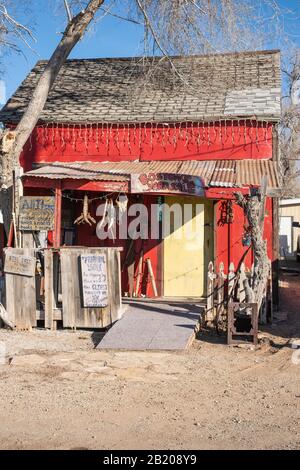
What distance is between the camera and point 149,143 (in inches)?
525

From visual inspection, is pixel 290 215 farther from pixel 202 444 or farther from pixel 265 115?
pixel 202 444

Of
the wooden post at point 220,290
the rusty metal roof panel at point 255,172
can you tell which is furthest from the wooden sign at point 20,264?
the rusty metal roof panel at point 255,172

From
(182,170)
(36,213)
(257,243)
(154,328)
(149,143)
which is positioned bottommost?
(154,328)

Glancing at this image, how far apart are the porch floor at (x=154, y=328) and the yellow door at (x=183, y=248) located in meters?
1.84

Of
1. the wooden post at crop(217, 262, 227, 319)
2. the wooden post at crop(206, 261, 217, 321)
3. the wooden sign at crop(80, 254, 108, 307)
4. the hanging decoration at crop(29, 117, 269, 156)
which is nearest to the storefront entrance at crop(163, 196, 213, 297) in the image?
the hanging decoration at crop(29, 117, 269, 156)

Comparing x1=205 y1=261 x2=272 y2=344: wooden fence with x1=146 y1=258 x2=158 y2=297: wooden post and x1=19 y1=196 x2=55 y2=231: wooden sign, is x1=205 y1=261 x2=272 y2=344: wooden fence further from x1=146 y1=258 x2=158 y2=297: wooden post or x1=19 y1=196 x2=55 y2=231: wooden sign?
x1=19 y1=196 x2=55 y2=231: wooden sign

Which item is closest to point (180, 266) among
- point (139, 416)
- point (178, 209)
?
point (178, 209)

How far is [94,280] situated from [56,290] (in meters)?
0.75

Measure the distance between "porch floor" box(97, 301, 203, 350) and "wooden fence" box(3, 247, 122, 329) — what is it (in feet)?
1.54

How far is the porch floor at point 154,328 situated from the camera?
Answer: 27.7 ft

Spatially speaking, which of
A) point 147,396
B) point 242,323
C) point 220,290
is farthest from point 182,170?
point 147,396

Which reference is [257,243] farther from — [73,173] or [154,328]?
[73,173]

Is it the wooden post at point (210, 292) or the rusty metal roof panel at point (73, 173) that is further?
the rusty metal roof panel at point (73, 173)

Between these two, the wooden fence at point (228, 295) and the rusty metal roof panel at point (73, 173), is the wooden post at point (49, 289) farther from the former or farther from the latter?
the wooden fence at point (228, 295)
